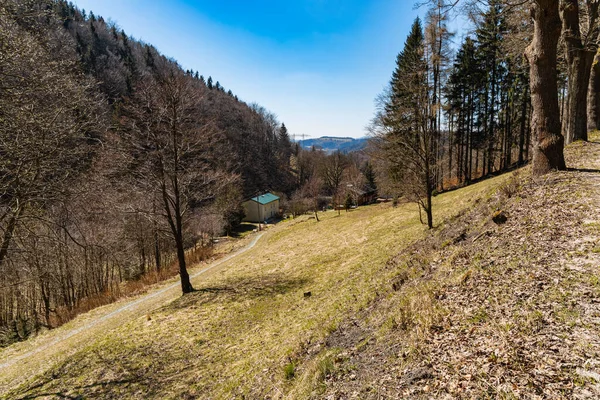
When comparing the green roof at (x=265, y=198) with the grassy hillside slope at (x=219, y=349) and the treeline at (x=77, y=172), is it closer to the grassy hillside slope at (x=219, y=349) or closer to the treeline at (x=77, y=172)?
the treeline at (x=77, y=172)

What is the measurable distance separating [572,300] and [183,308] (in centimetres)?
1163

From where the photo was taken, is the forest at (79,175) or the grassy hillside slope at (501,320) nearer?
the grassy hillside slope at (501,320)

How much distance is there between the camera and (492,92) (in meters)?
27.7

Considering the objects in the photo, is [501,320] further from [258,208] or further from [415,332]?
[258,208]

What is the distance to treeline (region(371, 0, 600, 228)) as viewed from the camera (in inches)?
258

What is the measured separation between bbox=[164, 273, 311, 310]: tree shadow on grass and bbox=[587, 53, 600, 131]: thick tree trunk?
13991mm

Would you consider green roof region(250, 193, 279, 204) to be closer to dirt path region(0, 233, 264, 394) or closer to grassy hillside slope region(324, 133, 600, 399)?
dirt path region(0, 233, 264, 394)

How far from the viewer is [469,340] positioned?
320cm

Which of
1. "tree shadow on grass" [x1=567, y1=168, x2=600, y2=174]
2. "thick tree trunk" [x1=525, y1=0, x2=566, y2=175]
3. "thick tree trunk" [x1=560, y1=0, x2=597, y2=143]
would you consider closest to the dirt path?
"thick tree trunk" [x1=525, y1=0, x2=566, y2=175]

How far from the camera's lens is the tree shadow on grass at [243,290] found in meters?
11.3

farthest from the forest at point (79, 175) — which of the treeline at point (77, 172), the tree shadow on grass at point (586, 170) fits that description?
the tree shadow on grass at point (586, 170)

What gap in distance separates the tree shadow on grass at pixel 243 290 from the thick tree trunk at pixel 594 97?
13991mm

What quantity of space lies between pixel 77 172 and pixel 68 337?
992cm

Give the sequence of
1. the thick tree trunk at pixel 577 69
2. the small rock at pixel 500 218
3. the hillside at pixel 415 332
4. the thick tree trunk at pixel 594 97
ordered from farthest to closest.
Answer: the thick tree trunk at pixel 594 97, the thick tree trunk at pixel 577 69, the small rock at pixel 500 218, the hillside at pixel 415 332
